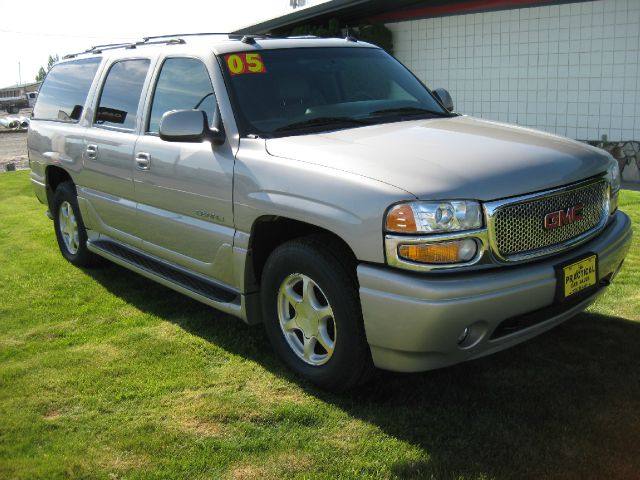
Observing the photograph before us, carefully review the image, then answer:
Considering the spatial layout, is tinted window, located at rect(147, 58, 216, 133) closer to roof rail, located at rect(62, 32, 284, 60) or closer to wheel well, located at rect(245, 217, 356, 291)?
roof rail, located at rect(62, 32, 284, 60)

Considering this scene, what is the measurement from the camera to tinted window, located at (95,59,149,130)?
5.12m

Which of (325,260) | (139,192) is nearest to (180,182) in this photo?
(139,192)

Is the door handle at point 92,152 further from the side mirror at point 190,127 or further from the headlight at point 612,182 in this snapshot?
the headlight at point 612,182

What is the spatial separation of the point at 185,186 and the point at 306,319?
1236 millimetres

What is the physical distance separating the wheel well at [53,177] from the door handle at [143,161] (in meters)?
2.00

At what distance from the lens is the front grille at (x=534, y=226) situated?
3285 millimetres

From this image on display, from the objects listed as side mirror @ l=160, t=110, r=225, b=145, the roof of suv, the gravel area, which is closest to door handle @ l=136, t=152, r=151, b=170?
side mirror @ l=160, t=110, r=225, b=145

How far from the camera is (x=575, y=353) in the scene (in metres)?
4.16

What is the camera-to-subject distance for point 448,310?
3105 mm

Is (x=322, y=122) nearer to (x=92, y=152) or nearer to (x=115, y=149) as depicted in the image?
(x=115, y=149)

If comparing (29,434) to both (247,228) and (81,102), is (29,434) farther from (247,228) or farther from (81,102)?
(81,102)

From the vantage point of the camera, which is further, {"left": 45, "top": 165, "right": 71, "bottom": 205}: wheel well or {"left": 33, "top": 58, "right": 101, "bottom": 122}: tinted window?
{"left": 45, "top": 165, "right": 71, "bottom": 205}: wheel well

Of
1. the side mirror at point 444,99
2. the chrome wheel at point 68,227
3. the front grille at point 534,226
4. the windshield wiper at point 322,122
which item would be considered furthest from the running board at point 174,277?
the side mirror at point 444,99

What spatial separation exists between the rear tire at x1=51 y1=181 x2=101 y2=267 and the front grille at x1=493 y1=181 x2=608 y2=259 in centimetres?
413
